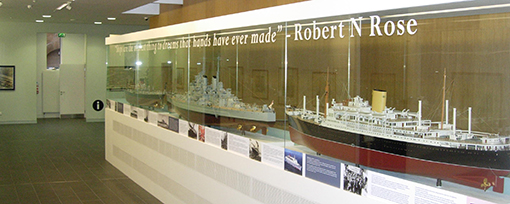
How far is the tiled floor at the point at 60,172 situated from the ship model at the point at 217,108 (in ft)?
5.18

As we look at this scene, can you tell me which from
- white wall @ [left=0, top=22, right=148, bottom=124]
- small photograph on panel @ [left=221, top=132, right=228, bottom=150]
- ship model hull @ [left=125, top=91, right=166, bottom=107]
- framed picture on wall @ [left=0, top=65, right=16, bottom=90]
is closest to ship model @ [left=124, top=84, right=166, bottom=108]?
ship model hull @ [left=125, top=91, right=166, bottom=107]

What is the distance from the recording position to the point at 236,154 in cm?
473

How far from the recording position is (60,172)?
27.6ft

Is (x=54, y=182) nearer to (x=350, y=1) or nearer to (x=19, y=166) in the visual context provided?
(x=19, y=166)

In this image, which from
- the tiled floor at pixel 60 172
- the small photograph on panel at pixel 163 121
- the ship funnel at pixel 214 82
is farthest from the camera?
the tiled floor at pixel 60 172

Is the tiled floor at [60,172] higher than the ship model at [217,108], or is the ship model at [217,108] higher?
the ship model at [217,108]

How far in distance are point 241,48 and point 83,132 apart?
10.3 meters

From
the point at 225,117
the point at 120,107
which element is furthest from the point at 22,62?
the point at 225,117

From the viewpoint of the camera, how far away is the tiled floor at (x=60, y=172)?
268 inches

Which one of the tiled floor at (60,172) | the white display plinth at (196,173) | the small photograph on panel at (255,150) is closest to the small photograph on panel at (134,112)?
the white display plinth at (196,173)

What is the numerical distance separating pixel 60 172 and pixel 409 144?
280 inches

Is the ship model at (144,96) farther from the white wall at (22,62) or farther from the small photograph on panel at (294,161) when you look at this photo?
the white wall at (22,62)

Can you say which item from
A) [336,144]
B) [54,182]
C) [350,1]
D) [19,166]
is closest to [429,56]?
[350,1]

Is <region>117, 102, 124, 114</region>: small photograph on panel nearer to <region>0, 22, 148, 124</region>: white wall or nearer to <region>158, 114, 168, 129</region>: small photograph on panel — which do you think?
<region>158, 114, 168, 129</region>: small photograph on panel
